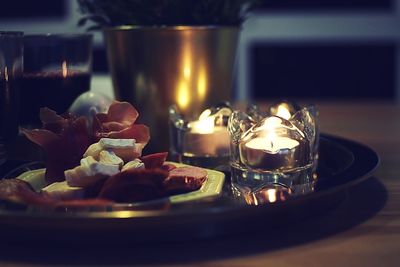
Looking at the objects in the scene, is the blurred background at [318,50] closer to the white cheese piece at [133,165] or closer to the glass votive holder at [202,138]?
the glass votive holder at [202,138]

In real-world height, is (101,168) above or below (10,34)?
below

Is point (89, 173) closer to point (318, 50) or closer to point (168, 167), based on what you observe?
point (168, 167)

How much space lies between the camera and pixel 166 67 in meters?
0.88

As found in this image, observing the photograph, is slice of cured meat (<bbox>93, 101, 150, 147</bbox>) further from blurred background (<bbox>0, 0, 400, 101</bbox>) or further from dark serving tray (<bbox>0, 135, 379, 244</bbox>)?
blurred background (<bbox>0, 0, 400, 101</bbox>)

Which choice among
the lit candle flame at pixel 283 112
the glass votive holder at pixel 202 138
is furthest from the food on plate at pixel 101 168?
the lit candle flame at pixel 283 112

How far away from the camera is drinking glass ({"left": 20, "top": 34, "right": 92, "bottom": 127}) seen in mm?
852

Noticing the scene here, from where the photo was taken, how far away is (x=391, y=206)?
649 millimetres

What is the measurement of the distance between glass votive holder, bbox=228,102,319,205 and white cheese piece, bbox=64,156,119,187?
13 cm

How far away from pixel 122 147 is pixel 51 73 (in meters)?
0.26

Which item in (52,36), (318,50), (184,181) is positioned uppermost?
(52,36)

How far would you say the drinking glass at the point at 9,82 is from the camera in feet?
2.34

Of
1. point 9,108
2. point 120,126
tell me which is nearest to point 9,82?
point 9,108

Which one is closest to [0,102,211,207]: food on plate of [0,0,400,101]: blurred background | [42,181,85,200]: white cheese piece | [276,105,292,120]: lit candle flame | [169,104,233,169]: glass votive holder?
[42,181,85,200]: white cheese piece

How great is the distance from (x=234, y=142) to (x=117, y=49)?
0.87 feet
